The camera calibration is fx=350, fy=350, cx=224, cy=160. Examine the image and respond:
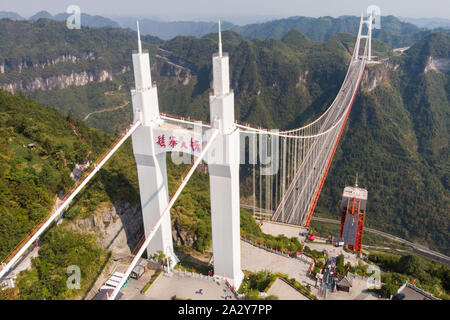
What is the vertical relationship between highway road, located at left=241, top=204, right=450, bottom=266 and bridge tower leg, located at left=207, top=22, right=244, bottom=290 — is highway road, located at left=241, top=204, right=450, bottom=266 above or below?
below

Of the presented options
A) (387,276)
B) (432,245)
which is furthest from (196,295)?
(432,245)

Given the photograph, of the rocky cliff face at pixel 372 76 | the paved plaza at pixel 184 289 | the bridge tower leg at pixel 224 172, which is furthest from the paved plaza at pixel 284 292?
the rocky cliff face at pixel 372 76

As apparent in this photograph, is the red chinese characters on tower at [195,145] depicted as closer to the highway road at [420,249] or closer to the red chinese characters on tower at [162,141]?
the red chinese characters on tower at [162,141]

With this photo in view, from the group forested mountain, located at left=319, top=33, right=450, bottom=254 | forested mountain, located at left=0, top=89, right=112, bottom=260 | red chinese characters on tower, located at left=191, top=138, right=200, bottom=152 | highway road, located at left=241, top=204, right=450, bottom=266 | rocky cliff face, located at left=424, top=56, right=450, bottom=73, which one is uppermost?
rocky cliff face, located at left=424, top=56, right=450, bottom=73

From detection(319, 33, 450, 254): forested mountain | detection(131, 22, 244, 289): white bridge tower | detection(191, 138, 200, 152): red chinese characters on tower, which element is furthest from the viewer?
detection(319, 33, 450, 254): forested mountain

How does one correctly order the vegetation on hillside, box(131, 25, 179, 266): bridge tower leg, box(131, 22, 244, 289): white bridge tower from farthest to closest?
1. the vegetation on hillside
2. box(131, 25, 179, 266): bridge tower leg
3. box(131, 22, 244, 289): white bridge tower

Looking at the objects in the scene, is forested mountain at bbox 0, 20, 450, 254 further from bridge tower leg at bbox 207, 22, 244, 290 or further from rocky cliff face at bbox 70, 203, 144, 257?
bridge tower leg at bbox 207, 22, 244, 290

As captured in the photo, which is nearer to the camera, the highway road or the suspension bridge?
the suspension bridge

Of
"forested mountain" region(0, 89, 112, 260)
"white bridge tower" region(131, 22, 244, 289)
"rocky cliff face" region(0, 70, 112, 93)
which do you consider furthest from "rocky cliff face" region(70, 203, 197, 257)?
Answer: "rocky cliff face" region(0, 70, 112, 93)

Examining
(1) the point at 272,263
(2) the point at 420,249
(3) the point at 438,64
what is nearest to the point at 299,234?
(1) the point at 272,263
